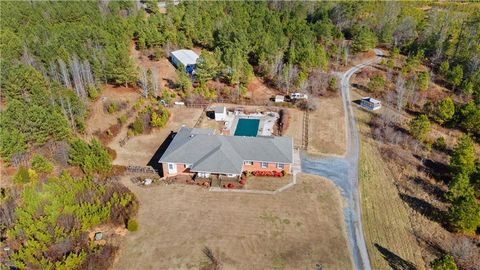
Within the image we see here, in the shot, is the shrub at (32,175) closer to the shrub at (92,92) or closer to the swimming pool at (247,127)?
the shrub at (92,92)

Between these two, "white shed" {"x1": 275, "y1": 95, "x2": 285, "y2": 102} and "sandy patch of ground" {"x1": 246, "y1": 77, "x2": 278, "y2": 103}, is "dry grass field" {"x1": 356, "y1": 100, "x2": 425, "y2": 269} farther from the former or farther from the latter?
"sandy patch of ground" {"x1": 246, "y1": 77, "x2": 278, "y2": 103}

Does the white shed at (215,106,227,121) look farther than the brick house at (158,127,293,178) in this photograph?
Yes

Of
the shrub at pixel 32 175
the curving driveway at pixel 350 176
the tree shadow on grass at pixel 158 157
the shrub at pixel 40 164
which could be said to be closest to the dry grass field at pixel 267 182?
the curving driveway at pixel 350 176

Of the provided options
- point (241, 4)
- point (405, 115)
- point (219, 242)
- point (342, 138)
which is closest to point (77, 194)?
point (219, 242)

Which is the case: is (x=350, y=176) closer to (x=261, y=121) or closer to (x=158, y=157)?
(x=261, y=121)

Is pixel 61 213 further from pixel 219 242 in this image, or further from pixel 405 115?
pixel 405 115

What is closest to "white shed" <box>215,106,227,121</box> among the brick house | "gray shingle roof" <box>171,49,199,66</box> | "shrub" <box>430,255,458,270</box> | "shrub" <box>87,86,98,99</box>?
the brick house

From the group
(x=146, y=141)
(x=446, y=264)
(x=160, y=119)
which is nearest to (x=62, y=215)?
(x=146, y=141)
